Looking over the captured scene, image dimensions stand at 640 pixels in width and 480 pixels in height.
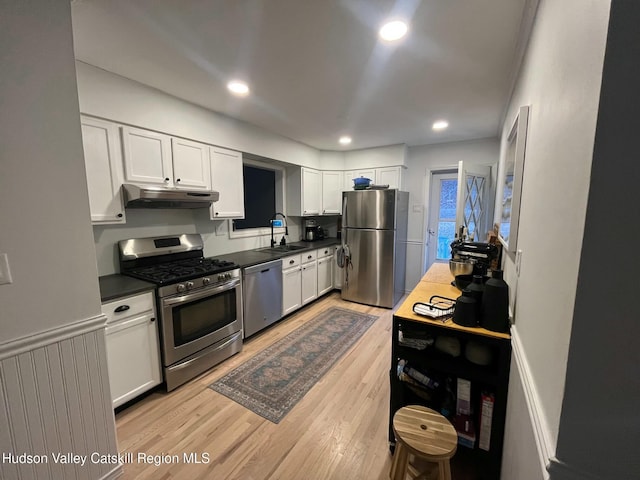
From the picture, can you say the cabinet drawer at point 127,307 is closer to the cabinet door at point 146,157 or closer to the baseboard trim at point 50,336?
the baseboard trim at point 50,336

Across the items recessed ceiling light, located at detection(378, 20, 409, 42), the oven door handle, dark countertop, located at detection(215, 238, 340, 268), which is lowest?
the oven door handle

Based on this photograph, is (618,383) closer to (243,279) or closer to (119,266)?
(243,279)

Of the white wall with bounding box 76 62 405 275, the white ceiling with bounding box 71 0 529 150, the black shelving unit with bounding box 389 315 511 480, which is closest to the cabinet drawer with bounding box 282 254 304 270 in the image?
the white wall with bounding box 76 62 405 275

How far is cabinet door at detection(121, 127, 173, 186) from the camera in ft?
6.90

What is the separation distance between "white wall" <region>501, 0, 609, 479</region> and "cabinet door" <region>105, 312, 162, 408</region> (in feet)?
7.39

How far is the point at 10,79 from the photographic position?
108 cm

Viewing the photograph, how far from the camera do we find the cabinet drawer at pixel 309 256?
365 cm

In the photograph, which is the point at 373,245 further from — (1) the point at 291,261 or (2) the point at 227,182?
(2) the point at 227,182

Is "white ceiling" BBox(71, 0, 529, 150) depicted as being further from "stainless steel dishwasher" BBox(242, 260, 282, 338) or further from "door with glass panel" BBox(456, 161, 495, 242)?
"stainless steel dishwasher" BBox(242, 260, 282, 338)

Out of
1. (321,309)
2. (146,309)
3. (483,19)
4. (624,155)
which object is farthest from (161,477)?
(483,19)

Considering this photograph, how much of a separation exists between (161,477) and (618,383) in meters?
2.04

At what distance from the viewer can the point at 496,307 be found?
1.32 meters

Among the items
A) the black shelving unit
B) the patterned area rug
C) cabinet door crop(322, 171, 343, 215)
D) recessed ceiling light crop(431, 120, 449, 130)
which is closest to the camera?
the black shelving unit

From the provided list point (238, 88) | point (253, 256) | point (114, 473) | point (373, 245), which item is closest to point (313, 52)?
point (238, 88)
